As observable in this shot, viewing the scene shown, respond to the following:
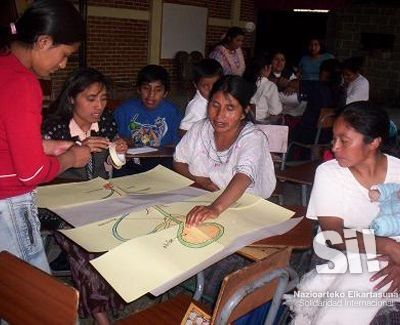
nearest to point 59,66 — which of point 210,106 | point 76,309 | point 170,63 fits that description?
point 76,309

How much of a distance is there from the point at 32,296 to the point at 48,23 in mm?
849

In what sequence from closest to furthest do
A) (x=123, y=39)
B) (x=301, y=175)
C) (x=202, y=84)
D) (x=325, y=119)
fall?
(x=301, y=175), (x=202, y=84), (x=325, y=119), (x=123, y=39)

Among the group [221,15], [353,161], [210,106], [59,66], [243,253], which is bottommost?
[243,253]

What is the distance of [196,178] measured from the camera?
2.58 meters

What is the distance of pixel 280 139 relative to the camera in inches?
140

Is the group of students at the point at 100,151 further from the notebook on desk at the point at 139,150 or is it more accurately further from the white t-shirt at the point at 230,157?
the notebook on desk at the point at 139,150

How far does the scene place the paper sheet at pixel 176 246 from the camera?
1481 mm

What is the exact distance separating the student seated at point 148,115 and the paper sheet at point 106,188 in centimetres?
101

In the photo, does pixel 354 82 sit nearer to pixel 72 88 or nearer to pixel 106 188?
pixel 72 88

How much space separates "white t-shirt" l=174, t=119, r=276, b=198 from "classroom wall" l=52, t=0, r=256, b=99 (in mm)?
6015

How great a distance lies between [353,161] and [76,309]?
1.34 m

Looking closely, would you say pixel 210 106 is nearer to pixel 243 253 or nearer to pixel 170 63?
pixel 243 253

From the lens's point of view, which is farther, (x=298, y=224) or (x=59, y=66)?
(x=298, y=224)

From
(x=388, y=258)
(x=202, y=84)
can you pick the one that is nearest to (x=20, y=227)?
(x=388, y=258)
